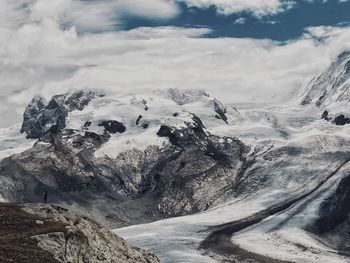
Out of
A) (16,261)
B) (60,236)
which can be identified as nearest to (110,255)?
(60,236)

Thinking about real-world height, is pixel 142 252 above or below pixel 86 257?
below

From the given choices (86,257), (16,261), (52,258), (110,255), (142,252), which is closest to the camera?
(16,261)

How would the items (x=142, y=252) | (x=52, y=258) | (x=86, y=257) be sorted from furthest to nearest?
(x=142, y=252) < (x=86, y=257) < (x=52, y=258)

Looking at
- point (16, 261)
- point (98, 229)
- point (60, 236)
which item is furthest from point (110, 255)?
point (16, 261)

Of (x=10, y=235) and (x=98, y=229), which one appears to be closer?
(x=10, y=235)

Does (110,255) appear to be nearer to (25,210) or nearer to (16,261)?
(25,210)

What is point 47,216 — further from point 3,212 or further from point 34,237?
point 34,237
